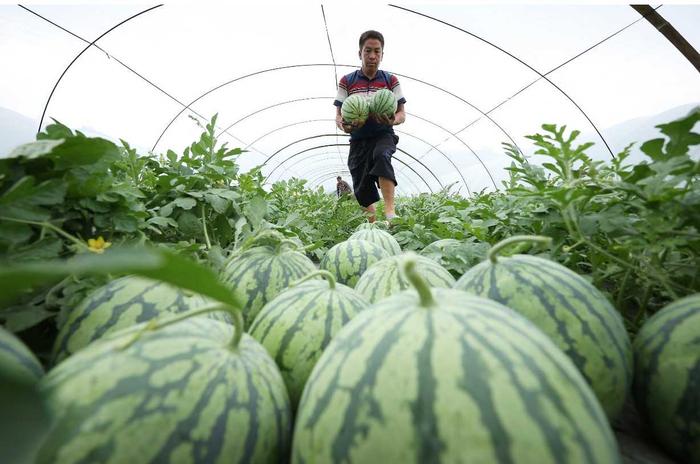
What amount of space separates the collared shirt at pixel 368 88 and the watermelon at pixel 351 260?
3.44 meters

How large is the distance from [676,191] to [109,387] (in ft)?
4.50

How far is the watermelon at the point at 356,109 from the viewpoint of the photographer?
5.15m

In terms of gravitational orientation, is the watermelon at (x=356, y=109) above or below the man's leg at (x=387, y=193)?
above

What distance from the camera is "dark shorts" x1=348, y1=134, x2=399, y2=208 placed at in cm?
522

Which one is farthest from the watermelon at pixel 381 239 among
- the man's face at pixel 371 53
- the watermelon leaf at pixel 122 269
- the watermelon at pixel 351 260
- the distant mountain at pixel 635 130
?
the distant mountain at pixel 635 130

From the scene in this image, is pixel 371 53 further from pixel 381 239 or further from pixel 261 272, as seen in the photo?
pixel 261 272

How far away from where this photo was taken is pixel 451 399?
54cm

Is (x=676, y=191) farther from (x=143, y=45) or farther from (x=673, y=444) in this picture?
(x=143, y=45)

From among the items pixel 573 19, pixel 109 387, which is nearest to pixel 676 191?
pixel 109 387

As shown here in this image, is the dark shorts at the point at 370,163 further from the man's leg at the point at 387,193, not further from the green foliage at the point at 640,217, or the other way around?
the green foliage at the point at 640,217

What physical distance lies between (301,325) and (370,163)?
4.72 metres

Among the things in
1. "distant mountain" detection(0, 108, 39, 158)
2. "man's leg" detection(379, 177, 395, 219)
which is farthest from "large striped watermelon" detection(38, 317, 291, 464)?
"distant mountain" detection(0, 108, 39, 158)

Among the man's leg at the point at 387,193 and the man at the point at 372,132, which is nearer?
the man's leg at the point at 387,193

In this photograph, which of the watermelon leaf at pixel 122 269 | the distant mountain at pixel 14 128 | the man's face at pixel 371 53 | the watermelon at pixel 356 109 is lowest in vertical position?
the watermelon leaf at pixel 122 269
